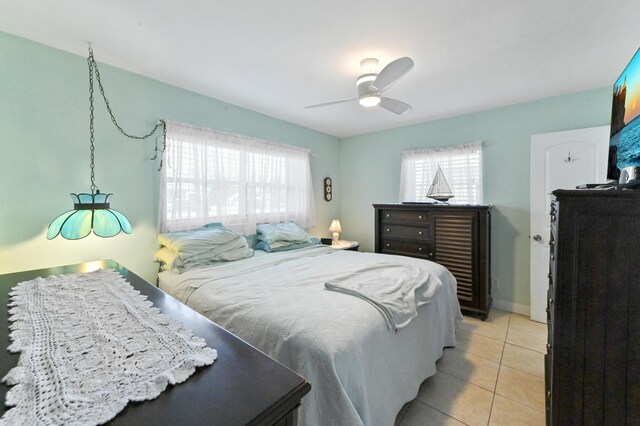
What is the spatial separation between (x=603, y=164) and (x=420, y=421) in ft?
9.63

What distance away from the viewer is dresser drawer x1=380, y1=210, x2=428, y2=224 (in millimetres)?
3316

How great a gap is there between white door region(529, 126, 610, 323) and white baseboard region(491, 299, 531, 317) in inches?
5.7

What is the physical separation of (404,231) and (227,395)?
10.3 feet

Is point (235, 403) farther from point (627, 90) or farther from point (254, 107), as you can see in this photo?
point (254, 107)

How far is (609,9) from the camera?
1587 mm

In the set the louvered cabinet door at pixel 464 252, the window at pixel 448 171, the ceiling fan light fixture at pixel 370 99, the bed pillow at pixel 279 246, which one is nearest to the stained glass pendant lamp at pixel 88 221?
the bed pillow at pixel 279 246

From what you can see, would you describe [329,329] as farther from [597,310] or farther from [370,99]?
[370,99]

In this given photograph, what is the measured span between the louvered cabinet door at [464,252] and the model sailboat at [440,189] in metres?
0.29

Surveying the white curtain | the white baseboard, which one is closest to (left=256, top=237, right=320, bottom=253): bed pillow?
the white curtain

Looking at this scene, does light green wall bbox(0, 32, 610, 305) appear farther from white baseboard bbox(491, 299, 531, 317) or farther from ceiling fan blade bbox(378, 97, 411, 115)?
ceiling fan blade bbox(378, 97, 411, 115)

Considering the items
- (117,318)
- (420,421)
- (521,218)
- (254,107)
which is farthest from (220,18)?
(521,218)

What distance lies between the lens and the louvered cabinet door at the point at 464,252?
2949mm

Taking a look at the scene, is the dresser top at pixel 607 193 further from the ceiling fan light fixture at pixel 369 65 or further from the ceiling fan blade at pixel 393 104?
the ceiling fan light fixture at pixel 369 65

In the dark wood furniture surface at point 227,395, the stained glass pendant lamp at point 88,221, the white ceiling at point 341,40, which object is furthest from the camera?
the stained glass pendant lamp at point 88,221
